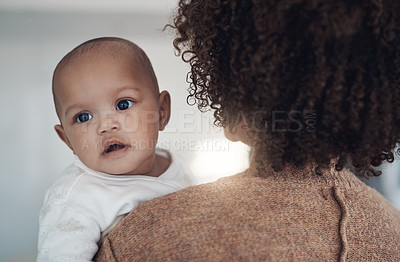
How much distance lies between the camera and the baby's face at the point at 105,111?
3.44 ft

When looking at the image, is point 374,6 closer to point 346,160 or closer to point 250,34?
point 250,34

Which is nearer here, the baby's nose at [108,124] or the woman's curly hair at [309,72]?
the woman's curly hair at [309,72]

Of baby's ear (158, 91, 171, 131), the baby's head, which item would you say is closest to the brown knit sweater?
the baby's head

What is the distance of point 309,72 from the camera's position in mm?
700

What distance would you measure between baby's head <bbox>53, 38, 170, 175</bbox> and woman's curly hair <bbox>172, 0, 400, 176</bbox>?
337 millimetres

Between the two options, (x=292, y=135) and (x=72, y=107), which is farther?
(x=72, y=107)

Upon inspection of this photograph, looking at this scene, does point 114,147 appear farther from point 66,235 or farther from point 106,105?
point 66,235

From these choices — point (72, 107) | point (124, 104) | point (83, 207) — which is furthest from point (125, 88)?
point (83, 207)

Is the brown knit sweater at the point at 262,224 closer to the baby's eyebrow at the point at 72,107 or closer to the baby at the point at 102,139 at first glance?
the baby at the point at 102,139

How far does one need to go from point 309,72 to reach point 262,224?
307 mm

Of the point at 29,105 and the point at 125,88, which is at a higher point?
the point at 125,88

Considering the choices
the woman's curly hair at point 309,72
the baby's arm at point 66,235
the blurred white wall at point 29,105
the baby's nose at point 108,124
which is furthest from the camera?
the blurred white wall at point 29,105

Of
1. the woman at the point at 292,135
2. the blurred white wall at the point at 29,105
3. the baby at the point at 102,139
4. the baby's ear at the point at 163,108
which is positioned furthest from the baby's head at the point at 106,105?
the blurred white wall at the point at 29,105

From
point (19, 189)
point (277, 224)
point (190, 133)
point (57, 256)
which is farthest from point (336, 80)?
point (19, 189)
